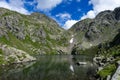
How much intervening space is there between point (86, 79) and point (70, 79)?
8.31 meters

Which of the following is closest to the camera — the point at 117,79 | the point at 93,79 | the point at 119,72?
the point at 117,79

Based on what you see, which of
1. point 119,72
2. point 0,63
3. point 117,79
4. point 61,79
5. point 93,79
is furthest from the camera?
point 0,63

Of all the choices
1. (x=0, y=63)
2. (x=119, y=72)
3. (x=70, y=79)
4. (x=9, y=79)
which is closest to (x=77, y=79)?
(x=70, y=79)

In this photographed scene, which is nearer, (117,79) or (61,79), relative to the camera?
(117,79)

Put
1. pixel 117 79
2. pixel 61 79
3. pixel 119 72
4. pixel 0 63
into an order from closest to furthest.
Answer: pixel 117 79 → pixel 119 72 → pixel 61 79 → pixel 0 63

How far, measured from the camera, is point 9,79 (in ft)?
348

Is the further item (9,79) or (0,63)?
(0,63)

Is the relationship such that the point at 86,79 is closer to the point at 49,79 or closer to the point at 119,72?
the point at 49,79

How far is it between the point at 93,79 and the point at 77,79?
807 cm

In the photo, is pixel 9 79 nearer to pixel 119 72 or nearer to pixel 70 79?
pixel 70 79

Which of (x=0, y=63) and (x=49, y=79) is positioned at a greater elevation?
(x=0, y=63)

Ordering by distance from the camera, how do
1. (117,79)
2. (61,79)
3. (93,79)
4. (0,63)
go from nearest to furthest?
(117,79) → (93,79) → (61,79) → (0,63)

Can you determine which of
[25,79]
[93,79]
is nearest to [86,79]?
[93,79]

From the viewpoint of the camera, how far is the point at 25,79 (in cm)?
10700
